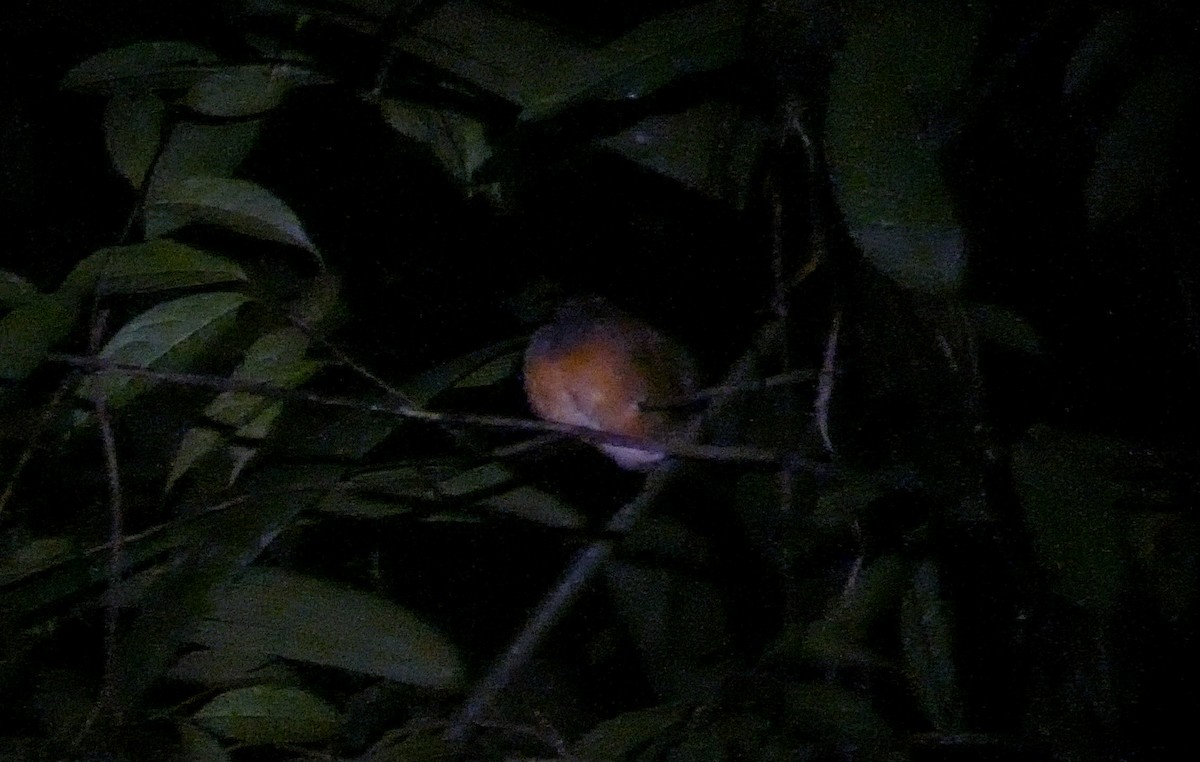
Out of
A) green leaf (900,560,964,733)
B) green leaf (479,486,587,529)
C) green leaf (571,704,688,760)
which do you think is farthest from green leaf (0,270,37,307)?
green leaf (900,560,964,733)

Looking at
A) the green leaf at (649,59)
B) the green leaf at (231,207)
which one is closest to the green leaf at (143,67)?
the green leaf at (231,207)

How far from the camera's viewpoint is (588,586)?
0.70 meters

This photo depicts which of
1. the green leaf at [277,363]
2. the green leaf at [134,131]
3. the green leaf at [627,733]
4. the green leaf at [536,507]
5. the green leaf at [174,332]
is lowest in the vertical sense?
the green leaf at [536,507]

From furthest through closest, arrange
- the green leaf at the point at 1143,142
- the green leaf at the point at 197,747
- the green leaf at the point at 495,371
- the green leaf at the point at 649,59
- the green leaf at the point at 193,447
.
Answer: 1. the green leaf at the point at 495,371
2. the green leaf at the point at 193,447
3. the green leaf at the point at 197,747
4. the green leaf at the point at 649,59
5. the green leaf at the point at 1143,142

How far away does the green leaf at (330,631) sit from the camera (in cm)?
71

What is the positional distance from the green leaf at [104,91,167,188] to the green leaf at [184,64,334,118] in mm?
49

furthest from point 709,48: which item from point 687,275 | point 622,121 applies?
point 687,275

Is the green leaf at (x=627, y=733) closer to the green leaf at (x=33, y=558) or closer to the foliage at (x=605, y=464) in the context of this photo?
the foliage at (x=605, y=464)

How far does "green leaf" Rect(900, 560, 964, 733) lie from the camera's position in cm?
60

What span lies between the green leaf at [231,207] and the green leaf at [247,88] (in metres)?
0.07

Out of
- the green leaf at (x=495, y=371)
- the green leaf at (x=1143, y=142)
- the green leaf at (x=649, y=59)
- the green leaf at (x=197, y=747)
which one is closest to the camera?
the green leaf at (x=1143, y=142)

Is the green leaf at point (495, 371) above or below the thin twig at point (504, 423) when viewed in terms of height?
below

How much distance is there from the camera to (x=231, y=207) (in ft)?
2.19

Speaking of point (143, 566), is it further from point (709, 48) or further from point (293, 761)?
point (709, 48)
